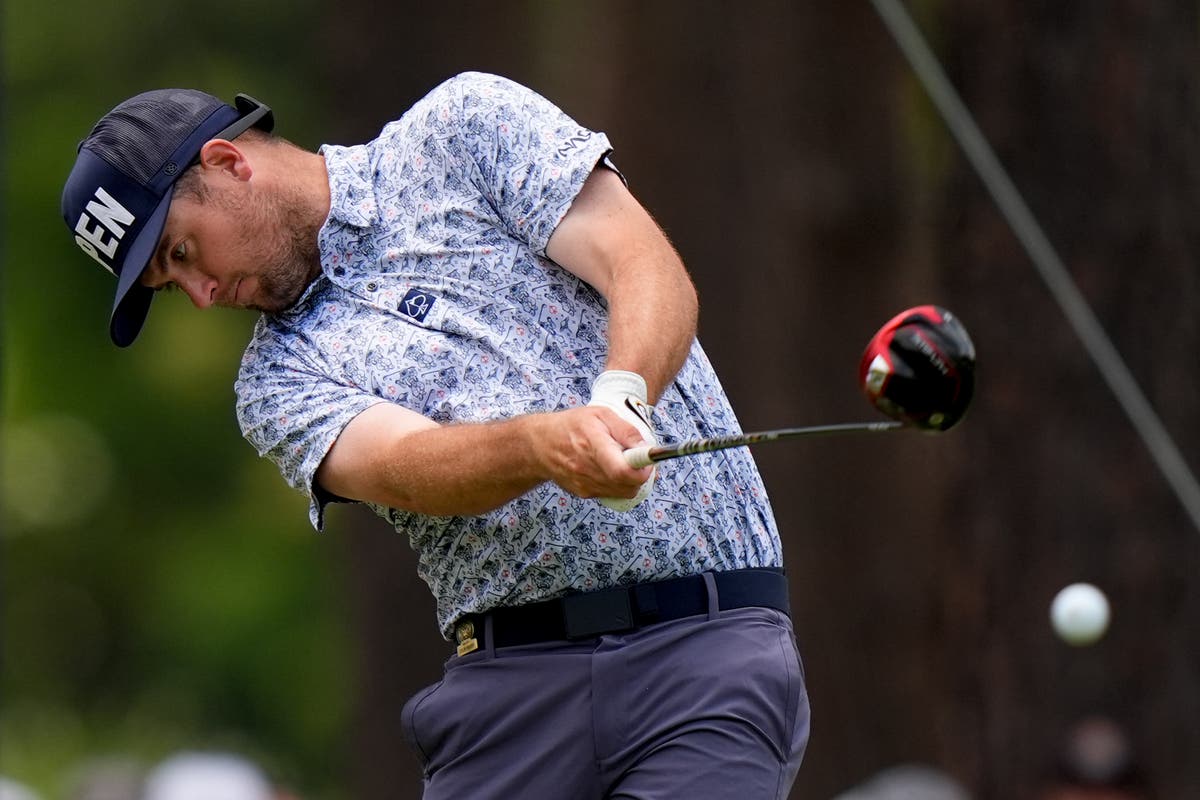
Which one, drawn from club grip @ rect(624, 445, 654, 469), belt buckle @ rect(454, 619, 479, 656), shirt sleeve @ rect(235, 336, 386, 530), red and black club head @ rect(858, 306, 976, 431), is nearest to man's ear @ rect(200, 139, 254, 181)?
shirt sleeve @ rect(235, 336, 386, 530)

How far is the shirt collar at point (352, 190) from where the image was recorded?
3.87 meters

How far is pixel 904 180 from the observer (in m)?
8.20

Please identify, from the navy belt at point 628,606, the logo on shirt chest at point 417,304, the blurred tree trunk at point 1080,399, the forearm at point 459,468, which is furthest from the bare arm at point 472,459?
the blurred tree trunk at point 1080,399

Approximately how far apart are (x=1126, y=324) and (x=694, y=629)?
411 cm

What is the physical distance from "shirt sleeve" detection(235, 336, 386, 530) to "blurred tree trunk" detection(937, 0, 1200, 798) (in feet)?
13.4

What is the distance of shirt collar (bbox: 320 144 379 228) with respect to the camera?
3.87 m

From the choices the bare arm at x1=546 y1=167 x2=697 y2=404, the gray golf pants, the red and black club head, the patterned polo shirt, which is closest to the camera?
the red and black club head

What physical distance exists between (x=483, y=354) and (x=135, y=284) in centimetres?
75

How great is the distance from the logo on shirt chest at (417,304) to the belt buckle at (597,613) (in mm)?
591

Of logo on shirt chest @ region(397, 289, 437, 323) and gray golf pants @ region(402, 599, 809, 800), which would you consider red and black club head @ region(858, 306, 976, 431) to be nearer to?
gray golf pants @ region(402, 599, 809, 800)

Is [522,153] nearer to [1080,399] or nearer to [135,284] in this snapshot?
[135,284]

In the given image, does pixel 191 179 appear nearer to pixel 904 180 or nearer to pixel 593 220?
pixel 593 220

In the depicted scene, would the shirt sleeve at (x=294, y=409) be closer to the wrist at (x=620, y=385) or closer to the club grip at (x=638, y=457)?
the wrist at (x=620, y=385)

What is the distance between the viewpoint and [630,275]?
356 centimetres
